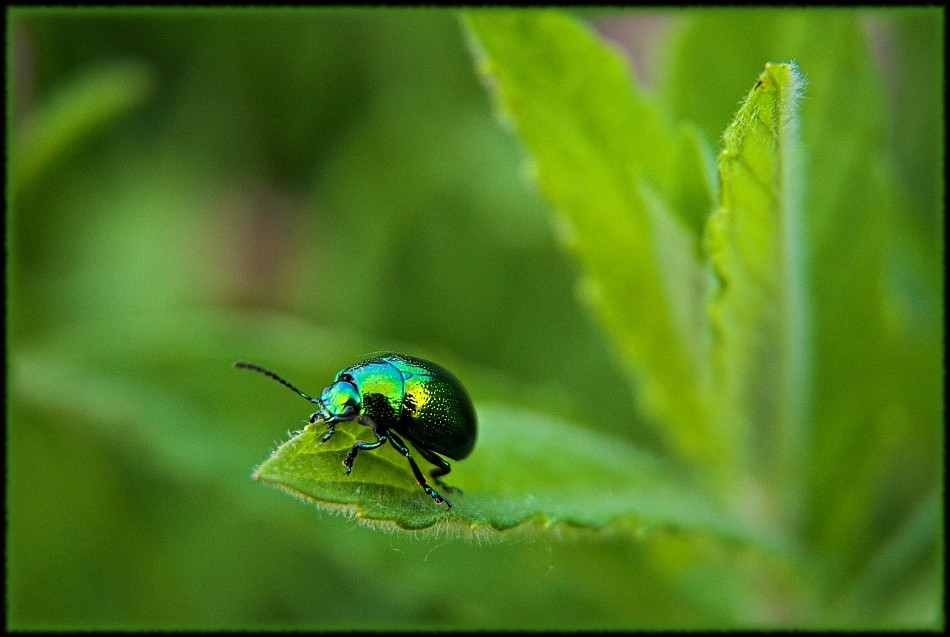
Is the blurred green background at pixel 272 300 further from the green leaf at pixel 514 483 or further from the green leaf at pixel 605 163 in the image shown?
the green leaf at pixel 605 163

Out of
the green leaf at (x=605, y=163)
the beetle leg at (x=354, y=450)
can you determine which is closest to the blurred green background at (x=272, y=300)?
the green leaf at (x=605, y=163)

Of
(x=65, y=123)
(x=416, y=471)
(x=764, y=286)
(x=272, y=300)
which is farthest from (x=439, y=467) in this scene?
(x=272, y=300)

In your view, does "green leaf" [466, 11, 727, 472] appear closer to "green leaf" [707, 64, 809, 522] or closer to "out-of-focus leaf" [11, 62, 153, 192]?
"green leaf" [707, 64, 809, 522]

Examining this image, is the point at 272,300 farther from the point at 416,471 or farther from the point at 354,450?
the point at 354,450

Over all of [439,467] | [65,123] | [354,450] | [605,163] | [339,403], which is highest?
[65,123]

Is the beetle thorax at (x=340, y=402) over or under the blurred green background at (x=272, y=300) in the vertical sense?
under
